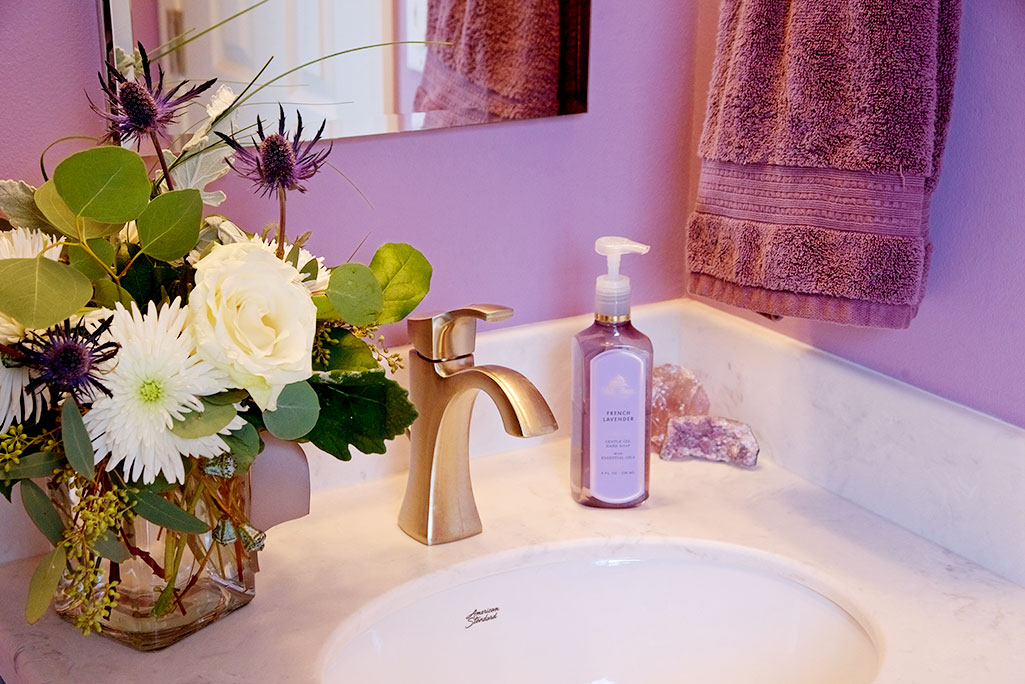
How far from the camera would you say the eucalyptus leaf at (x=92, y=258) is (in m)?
0.77

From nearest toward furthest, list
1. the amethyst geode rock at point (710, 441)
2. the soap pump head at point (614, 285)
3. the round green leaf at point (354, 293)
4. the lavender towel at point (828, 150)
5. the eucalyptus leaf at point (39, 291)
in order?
the eucalyptus leaf at point (39, 291) → the round green leaf at point (354, 293) → the lavender towel at point (828, 150) → the soap pump head at point (614, 285) → the amethyst geode rock at point (710, 441)

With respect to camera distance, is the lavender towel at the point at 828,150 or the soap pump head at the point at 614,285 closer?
the lavender towel at the point at 828,150

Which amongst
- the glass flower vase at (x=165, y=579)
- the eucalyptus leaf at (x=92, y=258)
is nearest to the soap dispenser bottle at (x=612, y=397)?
the glass flower vase at (x=165, y=579)

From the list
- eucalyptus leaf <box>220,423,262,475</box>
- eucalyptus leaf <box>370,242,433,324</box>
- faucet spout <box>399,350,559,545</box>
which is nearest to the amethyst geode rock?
faucet spout <box>399,350,559,545</box>

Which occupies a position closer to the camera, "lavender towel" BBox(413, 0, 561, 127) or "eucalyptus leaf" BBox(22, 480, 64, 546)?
"eucalyptus leaf" BBox(22, 480, 64, 546)

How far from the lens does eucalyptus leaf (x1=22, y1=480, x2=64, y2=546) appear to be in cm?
77

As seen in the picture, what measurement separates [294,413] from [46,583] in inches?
7.5

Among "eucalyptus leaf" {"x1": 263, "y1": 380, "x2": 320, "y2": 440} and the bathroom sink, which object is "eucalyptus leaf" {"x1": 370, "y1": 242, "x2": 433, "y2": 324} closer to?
"eucalyptus leaf" {"x1": 263, "y1": 380, "x2": 320, "y2": 440}

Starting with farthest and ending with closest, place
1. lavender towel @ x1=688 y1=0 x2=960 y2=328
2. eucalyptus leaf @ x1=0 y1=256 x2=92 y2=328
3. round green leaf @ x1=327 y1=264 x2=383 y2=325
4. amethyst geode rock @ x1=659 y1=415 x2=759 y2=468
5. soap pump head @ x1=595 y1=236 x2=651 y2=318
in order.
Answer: amethyst geode rock @ x1=659 y1=415 x2=759 y2=468, soap pump head @ x1=595 y1=236 x2=651 y2=318, lavender towel @ x1=688 y1=0 x2=960 y2=328, round green leaf @ x1=327 y1=264 x2=383 y2=325, eucalyptus leaf @ x1=0 y1=256 x2=92 y2=328

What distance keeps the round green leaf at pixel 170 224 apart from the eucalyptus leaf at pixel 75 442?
12 cm

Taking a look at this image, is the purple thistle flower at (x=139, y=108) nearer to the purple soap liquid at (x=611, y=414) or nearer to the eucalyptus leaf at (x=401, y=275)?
the eucalyptus leaf at (x=401, y=275)

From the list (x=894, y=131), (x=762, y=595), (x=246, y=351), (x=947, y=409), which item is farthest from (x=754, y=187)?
(x=246, y=351)

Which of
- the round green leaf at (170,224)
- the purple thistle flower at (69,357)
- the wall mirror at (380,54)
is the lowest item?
the purple thistle flower at (69,357)

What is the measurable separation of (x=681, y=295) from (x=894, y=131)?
1.34ft
